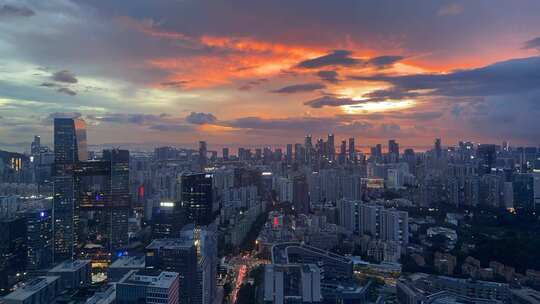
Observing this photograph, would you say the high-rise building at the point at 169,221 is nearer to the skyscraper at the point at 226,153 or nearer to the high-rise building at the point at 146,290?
the high-rise building at the point at 146,290

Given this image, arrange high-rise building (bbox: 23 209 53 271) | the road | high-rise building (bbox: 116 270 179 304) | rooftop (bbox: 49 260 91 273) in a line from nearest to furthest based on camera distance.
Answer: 1. high-rise building (bbox: 116 270 179 304)
2. rooftop (bbox: 49 260 91 273)
3. the road
4. high-rise building (bbox: 23 209 53 271)

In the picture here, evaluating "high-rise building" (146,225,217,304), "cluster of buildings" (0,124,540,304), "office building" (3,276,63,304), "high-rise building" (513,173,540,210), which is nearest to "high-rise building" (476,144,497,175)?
"cluster of buildings" (0,124,540,304)

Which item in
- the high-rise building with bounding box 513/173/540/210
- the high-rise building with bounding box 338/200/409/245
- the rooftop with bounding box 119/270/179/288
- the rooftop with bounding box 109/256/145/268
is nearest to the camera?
the rooftop with bounding box 119/270/179/288

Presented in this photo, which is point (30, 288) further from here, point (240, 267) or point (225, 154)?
point (225, 154)

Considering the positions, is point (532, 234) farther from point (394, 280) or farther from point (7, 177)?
point (7, 177)

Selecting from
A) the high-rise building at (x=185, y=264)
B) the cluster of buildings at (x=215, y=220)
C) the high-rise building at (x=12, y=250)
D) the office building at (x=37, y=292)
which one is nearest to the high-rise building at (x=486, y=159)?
the cluster of buildings at (x=215, y=220)

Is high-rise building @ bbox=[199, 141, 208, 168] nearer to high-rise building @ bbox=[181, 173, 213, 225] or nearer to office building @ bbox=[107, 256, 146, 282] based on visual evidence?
high-rise building @ bbox=[181, 173, 213, 225]
